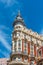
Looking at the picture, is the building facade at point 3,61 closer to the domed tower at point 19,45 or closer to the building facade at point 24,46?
the building facade at point 24,46

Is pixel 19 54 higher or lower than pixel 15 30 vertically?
lower

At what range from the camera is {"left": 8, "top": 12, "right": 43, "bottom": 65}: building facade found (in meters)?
119

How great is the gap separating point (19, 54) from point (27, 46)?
265 inches

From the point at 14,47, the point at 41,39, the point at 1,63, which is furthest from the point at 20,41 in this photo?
the point at 1,63

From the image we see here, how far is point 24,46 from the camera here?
405 feet

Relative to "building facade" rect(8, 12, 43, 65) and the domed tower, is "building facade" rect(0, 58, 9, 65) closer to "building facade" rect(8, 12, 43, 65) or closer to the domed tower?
"building facade" rect(8, 12, 43, 65)

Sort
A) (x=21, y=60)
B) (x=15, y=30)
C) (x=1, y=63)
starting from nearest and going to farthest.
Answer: (x=21, y=60), (x=15, y=30), (x=1, y=63)

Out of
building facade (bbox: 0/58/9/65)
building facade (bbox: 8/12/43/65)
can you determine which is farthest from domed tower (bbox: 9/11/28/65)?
building facade (bbox: 0/58/9/65)

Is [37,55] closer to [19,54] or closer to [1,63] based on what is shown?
[19,54]

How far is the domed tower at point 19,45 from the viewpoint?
11850 centimetres

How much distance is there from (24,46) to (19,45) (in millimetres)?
2357

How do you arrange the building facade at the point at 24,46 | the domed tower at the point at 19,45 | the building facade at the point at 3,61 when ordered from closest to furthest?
the domed tower at the point at 19,45, the building facade at the point at 24,46, the building facade at the point at 3,61

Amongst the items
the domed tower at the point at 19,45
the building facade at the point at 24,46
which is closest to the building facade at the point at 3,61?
the building facade at the point at 24,46

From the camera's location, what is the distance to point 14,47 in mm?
122875
